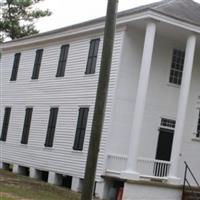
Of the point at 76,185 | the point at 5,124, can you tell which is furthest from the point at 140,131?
the point at 5,124

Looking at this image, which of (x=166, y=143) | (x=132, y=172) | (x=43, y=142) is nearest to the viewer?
(x=132, y=172)

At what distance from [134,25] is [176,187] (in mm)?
6781

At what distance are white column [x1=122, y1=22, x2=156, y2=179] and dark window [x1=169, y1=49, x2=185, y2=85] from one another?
3306mm

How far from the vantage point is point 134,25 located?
2525 cm

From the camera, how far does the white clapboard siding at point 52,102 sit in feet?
87.8

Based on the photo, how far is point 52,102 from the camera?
3009 cm

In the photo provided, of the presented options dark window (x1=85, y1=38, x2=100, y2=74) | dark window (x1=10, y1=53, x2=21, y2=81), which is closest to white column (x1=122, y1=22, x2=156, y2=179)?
dark window (x1=85, y1=38, x2=100, y2=74)

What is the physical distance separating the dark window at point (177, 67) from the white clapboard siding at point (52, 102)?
3019 mm

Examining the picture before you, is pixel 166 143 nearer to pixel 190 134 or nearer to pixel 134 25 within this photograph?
pixel 190 134

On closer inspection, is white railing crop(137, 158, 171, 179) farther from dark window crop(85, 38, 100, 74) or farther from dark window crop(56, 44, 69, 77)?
dark window crop(56, 44, 69, 77)

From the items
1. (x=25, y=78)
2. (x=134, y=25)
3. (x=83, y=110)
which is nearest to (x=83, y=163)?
(x=83, y=110)

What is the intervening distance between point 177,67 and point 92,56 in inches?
150

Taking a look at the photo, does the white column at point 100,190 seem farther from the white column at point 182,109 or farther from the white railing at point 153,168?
the white column at point 182,109

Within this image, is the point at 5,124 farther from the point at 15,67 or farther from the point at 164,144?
the point at 164,144
